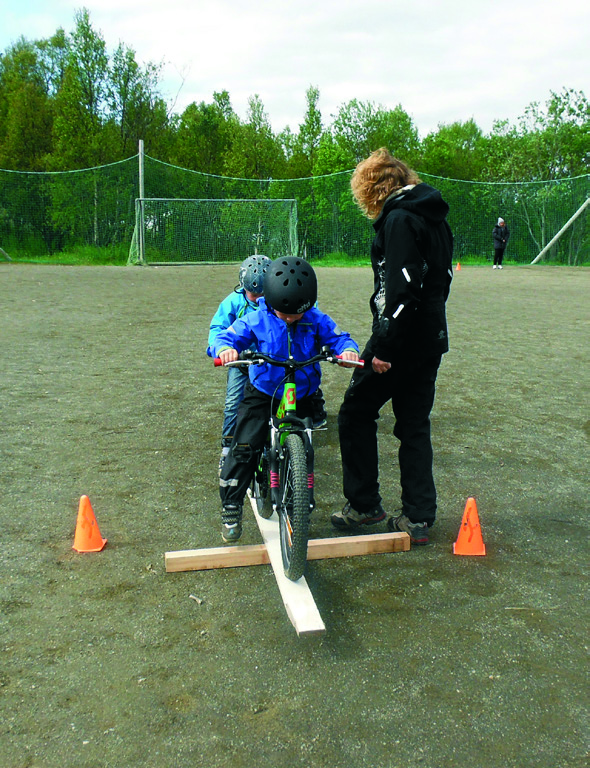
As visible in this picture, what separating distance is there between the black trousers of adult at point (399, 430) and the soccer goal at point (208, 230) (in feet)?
79.2

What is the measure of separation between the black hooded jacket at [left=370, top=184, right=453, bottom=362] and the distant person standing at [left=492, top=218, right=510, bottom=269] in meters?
26.7

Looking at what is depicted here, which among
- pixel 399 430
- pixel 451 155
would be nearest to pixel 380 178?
pixel 399 430

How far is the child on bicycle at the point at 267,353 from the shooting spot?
3664 millimetres

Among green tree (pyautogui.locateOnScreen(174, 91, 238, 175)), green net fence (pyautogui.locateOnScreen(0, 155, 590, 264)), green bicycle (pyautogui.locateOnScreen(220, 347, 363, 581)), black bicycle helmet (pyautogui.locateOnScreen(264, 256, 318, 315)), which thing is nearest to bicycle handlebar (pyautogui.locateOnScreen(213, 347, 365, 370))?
green bicycle (pyautogui.locateOnScreen(220, 347, 363, 581))

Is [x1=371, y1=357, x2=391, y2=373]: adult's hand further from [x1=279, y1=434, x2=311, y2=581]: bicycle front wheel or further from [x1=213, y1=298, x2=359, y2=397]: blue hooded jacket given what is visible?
[x1=279, y1=434, x2=311, y2=581]: bicycle front wheel

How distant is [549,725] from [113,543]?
2.42m

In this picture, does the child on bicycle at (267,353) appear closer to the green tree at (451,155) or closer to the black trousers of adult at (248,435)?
the black trousers of adult at (248,435)

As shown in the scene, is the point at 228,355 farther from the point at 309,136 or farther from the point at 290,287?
the point at 309,136

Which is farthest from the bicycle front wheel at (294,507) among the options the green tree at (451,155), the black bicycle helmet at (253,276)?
the green tree at (451,155)

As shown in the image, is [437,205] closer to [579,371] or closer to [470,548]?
[470,548]

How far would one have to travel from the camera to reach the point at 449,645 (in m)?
3.08

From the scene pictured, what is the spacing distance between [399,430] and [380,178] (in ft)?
4.61

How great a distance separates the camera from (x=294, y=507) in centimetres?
330

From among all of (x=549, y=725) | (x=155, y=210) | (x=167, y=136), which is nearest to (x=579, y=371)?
(x=549, y=725)
